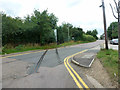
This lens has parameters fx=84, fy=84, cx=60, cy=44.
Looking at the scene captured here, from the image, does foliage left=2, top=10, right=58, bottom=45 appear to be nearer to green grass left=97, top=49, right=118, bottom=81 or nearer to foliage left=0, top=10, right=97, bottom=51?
foliage left=0, top=10, right=97, bottom=51

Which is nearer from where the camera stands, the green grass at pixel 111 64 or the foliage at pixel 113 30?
the green grass at pixel 111 64

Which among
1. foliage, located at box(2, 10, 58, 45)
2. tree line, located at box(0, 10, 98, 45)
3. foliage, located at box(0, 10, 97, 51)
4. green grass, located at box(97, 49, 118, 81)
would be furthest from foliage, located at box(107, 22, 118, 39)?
green grass, located at box(97, 49, 118, 81)

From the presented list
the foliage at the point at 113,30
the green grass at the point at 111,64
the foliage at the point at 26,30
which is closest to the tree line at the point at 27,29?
the foliage at the point at 26,30

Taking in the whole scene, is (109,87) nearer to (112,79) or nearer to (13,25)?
(112,79)

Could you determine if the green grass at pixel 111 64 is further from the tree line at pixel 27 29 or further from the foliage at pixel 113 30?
the foliage at pixel 113 30

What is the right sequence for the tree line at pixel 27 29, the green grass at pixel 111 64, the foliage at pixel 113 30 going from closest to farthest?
the green grass at pixel 111 64 < the tree line at pixel 27 29 < the foliage at pixel 113 30

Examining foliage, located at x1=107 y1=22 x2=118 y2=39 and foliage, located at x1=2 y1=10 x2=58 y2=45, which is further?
foliage, located at x1=107 y1=22 x2=118 y2=39

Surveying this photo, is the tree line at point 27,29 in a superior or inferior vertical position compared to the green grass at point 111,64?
superior

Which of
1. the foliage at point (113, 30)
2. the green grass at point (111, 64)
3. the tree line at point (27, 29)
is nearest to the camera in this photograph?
the green grass at point (111, 64)

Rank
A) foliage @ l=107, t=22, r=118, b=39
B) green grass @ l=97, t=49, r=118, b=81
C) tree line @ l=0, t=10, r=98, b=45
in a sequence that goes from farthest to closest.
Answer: foliage @ l=107, t=22, r=118, b=39 → tree line @ l=0, t=10, r=98, b=45 → green grass @ l=97, t=49, r=118, b=81

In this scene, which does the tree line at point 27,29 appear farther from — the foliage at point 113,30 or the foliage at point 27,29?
the foliage at point 113,30

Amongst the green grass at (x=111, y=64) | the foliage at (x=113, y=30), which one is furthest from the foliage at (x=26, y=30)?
the foliage at (x=113, y=30)

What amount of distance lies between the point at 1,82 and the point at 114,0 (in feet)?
21.4

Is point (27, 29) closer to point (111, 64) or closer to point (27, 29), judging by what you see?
point (27, 29)
